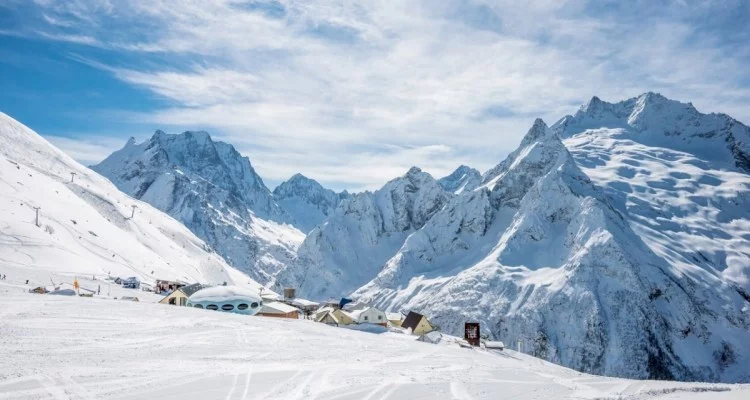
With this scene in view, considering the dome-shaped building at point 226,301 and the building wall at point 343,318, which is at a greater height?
the dome-shaped building at point 226,301

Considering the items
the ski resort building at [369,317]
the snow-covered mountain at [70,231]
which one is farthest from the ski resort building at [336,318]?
the snow-covered mountain at [70,231]

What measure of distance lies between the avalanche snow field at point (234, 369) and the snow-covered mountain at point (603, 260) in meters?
82.3

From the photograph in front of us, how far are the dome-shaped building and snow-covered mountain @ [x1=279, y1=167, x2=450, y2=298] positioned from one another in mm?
105177

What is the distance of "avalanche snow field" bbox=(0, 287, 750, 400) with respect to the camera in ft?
56.5

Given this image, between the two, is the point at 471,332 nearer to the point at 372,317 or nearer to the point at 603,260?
the point at 372,317

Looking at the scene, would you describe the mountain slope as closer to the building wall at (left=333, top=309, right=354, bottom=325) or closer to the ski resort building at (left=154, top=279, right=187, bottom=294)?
the building wall at (left=333, top=309, right=354, bottom=325)

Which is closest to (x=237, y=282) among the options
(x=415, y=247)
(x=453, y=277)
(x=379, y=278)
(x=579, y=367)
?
(x=379, y=278)

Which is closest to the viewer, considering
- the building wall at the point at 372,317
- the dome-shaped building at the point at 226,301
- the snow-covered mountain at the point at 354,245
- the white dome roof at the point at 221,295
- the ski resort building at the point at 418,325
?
the dome-shaped building at the point at 226,301

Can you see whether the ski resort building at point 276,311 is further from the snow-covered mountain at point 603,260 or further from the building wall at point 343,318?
the snow-covered mountain at point 603,260

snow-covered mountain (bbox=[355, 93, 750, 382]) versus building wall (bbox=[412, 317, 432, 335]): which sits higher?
snow-covered mountain (bbox=[355, 93, 750, 382])

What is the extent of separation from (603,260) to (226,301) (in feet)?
287

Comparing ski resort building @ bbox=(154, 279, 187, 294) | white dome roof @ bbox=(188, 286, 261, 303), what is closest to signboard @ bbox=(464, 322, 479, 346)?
white dome roof @ bbox=(188, 286, 261, 303)

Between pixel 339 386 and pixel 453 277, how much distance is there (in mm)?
116050

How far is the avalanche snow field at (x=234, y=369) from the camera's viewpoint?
56.5 ft
